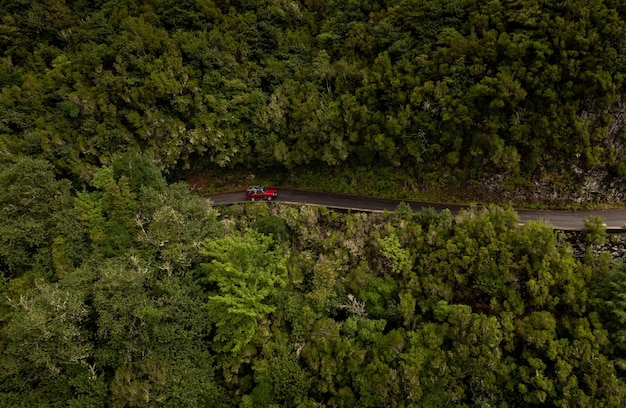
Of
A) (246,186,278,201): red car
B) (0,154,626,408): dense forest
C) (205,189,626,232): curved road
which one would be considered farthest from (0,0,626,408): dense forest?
(246,186,278,201): red car

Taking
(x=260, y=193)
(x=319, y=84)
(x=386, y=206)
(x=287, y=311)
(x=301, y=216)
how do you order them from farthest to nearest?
(x=260, y=193) → (x=319, y=84) → (x=386, y=206) → (x=301, y=216) → (x=287, y=311)

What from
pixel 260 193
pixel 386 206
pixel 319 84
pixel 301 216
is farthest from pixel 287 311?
pixel 319 84

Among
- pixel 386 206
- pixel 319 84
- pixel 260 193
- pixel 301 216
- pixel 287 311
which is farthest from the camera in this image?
pixel 260 193

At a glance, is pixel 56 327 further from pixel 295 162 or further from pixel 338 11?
pixel 338 11

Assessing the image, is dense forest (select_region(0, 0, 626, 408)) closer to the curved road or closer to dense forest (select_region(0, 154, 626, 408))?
dense forest (select_region(0, 154, 626, 408))

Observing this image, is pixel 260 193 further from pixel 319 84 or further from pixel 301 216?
pixel 319 84
